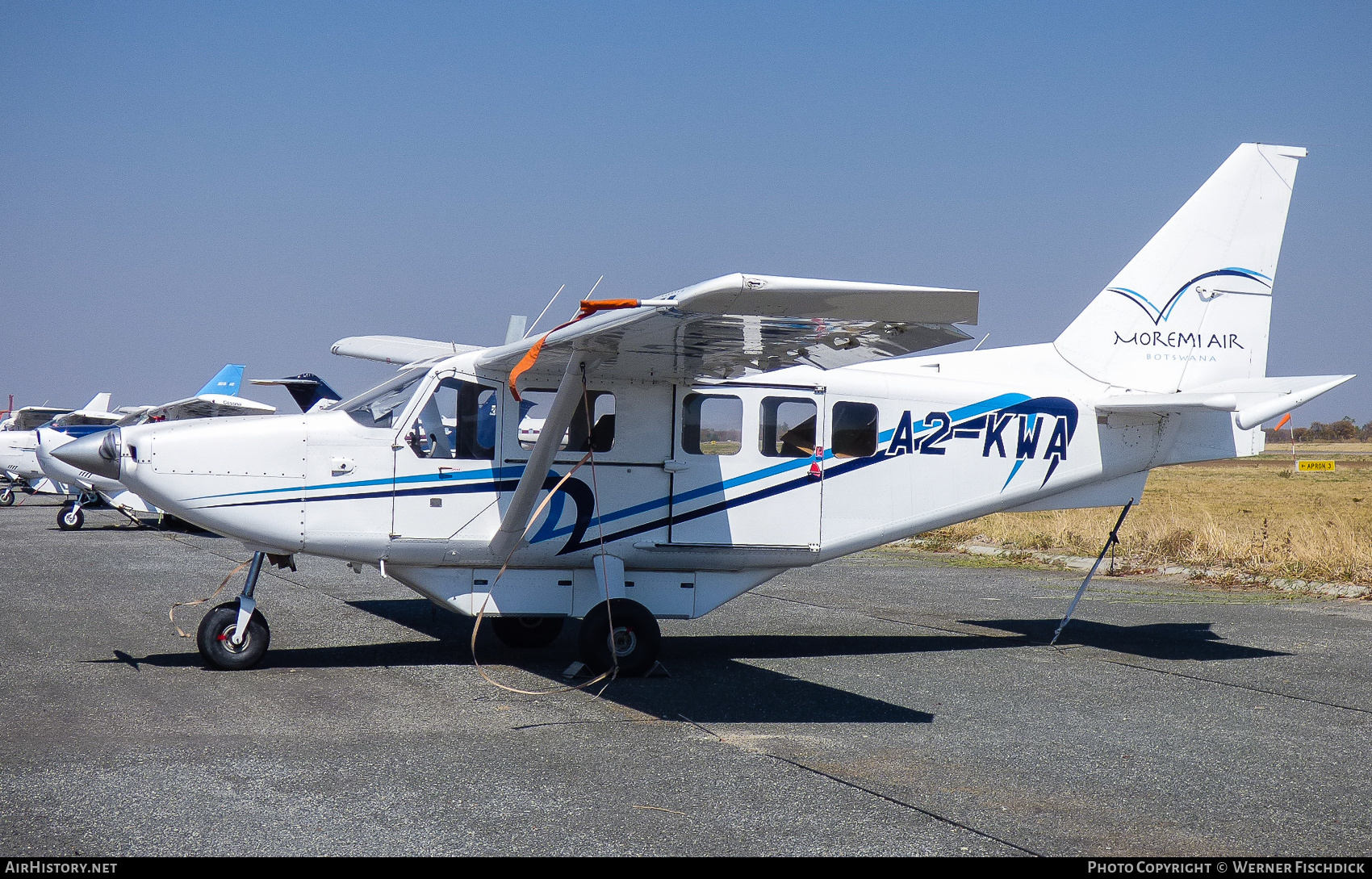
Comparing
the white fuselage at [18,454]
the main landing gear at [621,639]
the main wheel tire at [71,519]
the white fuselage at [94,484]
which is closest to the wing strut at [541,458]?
the main landing gear at [621,639]

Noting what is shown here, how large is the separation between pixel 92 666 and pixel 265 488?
1.93 m

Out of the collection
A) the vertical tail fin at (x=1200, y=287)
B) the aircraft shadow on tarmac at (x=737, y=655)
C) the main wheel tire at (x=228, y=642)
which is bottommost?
the aircraft shadow on tarmac at (x=737, y=655)

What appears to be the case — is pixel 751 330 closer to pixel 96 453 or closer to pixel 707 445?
pixel 707 445

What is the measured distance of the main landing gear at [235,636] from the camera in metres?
8.20

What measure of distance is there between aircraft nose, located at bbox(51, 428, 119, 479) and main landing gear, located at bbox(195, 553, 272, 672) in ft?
4.08

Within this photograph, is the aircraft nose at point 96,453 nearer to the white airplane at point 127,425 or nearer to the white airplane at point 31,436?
the white airplane at point 127,425

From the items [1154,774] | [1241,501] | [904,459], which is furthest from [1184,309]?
[1241,501]

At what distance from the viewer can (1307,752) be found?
20.5ft

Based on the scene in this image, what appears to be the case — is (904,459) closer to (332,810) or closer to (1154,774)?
(1154,774)

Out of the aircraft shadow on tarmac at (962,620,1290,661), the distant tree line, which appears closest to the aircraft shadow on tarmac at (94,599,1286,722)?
the aircraft shadow on tarmac at (962,620,1290,661)

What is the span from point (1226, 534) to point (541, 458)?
14146mm

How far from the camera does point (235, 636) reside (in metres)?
8.26

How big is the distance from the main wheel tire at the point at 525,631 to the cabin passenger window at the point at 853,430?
2972mm

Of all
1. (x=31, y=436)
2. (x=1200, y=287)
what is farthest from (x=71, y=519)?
(x=1200, y=287)
